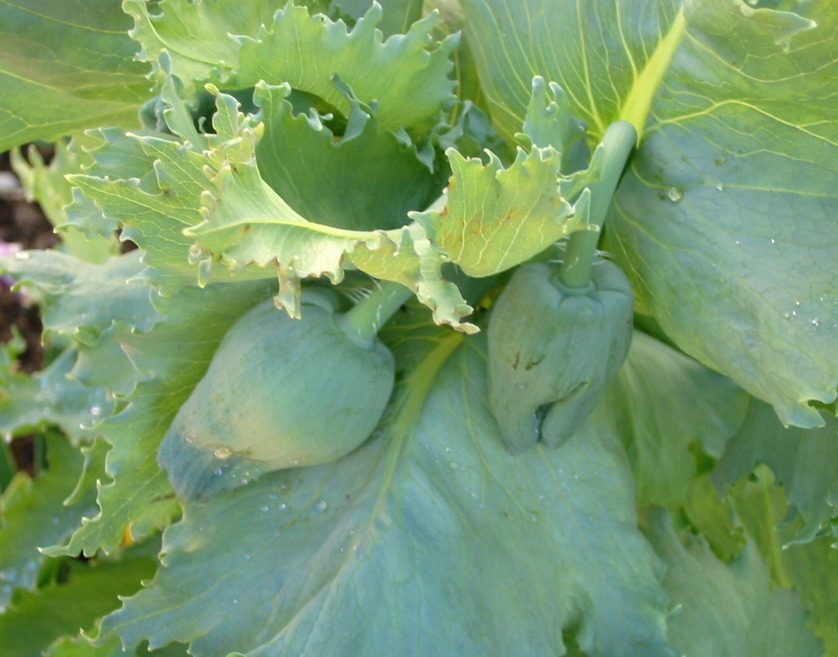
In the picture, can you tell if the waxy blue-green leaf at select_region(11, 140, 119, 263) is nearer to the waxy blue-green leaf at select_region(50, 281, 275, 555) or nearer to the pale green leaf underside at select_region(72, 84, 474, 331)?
the waxy blue-green leaf at select_region(50, 281, 275, 555)

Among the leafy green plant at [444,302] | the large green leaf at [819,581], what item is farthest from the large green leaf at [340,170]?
the large green leaf at [819,581]

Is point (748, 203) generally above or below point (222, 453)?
above

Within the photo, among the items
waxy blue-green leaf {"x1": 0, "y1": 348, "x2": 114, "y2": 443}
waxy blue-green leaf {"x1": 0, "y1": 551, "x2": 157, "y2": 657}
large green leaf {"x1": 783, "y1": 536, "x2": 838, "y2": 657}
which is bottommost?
waxy blue-green leaf {"x1": 0, "y1": 551, "x2": 157, "y2": 657}

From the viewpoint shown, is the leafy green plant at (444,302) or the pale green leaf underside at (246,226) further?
the leafy green plant at (444,302)

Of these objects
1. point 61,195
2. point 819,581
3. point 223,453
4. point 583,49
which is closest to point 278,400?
point 223,453

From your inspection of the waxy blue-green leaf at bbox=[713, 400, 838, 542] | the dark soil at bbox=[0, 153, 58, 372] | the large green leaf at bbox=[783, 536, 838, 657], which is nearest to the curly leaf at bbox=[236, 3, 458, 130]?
the waxy blue-green leaf at bbox=[713, 400, 838, 542]

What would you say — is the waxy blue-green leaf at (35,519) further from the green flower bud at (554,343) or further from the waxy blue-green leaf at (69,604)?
the green flower bud at (554,343)

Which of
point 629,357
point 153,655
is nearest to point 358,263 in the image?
point 629,357

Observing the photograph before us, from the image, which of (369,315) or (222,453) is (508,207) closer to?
(369,315)
